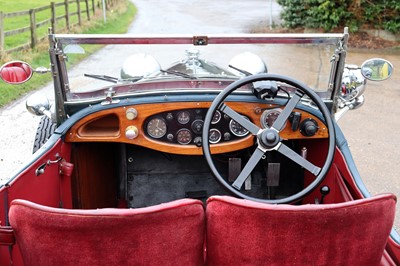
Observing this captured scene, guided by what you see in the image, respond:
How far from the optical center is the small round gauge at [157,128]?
3.35 metres

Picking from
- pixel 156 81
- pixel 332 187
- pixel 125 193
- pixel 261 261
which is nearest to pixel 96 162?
pixel 125 193

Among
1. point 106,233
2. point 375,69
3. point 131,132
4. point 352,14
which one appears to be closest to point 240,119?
point 131,132

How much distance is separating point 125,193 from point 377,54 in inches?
459

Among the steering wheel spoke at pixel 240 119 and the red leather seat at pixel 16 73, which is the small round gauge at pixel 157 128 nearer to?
the steering wheel spoke at pixel 240 119

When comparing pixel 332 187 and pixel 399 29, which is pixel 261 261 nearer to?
pixel 332 187

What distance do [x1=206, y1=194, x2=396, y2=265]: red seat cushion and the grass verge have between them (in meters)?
6.98

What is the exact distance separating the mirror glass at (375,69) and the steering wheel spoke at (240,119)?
3.05 feet

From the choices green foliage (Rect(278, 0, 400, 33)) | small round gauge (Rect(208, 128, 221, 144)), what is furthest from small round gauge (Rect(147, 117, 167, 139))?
green foliage (Rect(278, 0, 400, 33))

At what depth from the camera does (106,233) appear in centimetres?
190

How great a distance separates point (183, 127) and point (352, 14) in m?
12.8

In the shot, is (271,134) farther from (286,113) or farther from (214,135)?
(214,135)

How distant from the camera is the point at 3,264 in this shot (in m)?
2.34

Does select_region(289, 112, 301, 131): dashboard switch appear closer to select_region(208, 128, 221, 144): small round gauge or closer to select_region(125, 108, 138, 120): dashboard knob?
select_region(208, 128, 221, 144): small round gauge

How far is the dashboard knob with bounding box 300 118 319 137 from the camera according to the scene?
10.6 feet
